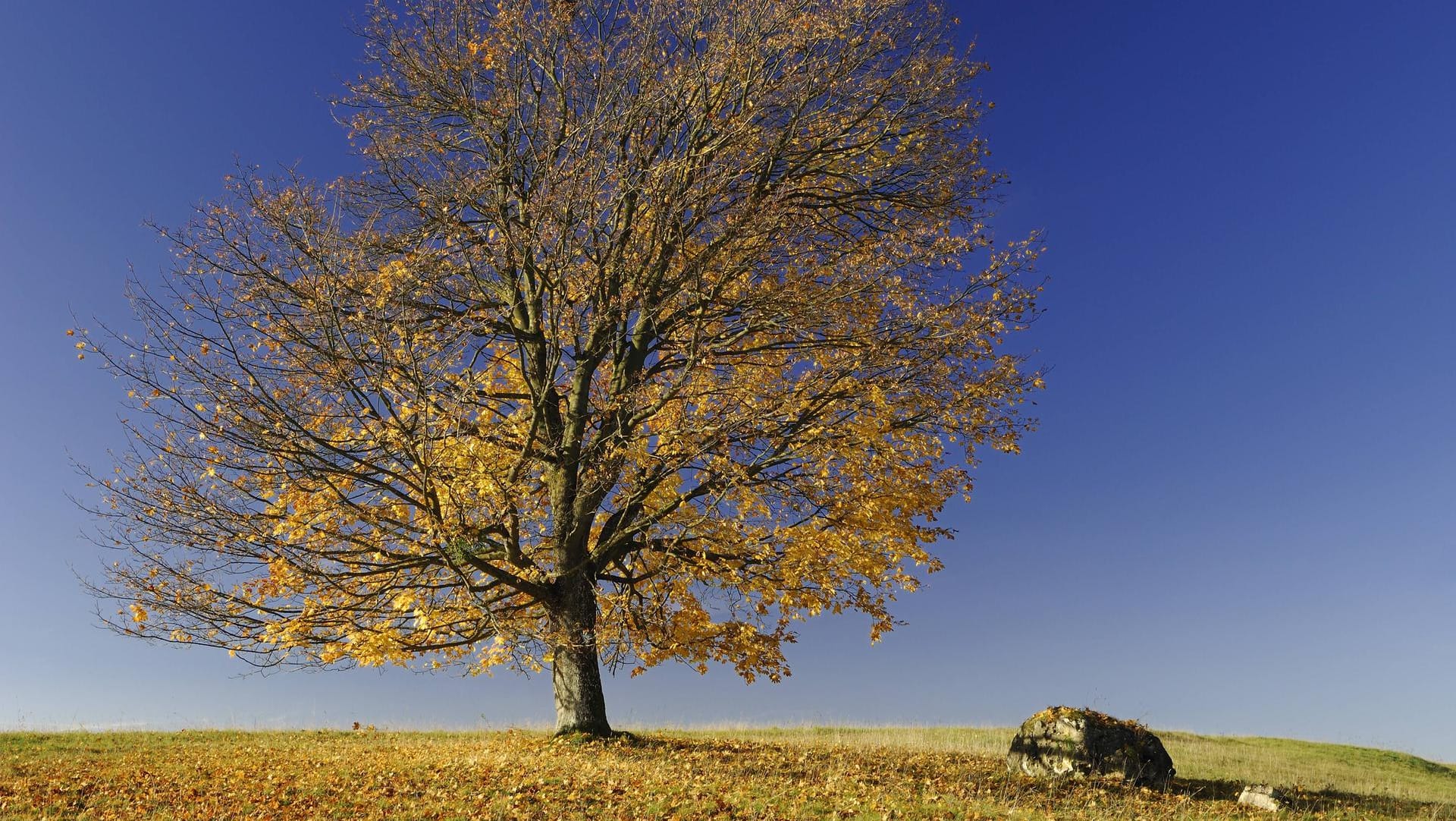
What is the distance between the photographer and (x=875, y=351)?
16625 millimetres

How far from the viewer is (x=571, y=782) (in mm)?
12656

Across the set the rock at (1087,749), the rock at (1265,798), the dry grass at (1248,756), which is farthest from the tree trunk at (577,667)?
the rock at (1265,798)

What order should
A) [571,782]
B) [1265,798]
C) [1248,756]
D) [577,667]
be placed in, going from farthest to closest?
[1248,756] → [577,667] → [1265,798] → [571,782]

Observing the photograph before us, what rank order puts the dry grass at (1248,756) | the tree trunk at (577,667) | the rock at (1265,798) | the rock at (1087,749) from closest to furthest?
the rock at (1265,798)
the tree trunk at (577,667)
the rock at (1087,749)
the dry grass at (1248,756)

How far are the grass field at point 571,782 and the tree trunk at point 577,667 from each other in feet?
1.86

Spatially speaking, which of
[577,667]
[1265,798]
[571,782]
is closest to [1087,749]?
[1265,798]

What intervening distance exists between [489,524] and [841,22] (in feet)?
37.9

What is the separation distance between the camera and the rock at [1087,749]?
17.2 meters

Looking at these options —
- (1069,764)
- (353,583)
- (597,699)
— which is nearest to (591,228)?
(353,583)

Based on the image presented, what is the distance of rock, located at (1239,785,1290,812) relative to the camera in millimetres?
16141

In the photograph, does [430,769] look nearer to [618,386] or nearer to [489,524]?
[489,524]

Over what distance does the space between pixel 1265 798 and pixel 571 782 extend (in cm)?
1203

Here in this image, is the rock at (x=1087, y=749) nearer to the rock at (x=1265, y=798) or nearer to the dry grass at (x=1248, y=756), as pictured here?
the rock at (x=1265, y=798)

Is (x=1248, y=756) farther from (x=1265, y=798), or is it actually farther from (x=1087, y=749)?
(x=1087, y=749)
